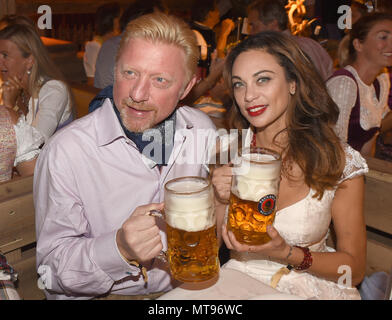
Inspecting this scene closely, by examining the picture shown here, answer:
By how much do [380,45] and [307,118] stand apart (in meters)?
1.46

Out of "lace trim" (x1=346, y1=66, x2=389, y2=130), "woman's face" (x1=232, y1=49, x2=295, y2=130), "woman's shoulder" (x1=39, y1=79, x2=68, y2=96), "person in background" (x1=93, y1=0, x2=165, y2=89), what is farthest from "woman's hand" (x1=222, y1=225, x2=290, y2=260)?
"person in background" (x1=93, y1=0, x2=165, y2=89)

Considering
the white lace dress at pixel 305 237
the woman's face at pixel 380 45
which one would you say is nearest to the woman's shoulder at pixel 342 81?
the woman's face at pixel 380 45

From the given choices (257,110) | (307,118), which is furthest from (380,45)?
(257,110)

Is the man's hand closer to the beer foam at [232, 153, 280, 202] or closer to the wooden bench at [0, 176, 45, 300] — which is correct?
the beer foam at [232, 153, 280, 202]

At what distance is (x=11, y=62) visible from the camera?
277cm

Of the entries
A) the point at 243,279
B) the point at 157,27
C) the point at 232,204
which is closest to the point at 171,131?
the point at 157,27

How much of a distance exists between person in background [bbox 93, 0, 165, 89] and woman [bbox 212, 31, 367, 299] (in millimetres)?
2373

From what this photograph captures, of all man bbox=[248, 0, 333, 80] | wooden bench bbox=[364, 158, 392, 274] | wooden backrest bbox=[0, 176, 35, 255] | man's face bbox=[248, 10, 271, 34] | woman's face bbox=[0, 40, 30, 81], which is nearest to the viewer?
wooden backrest bbox=[0, 176, 35, 255]

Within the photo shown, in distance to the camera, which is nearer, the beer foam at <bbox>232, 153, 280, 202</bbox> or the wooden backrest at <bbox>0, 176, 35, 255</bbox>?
the beer foam at <bbox>232, 153, 280, 202</bbox>

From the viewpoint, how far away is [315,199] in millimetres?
1631

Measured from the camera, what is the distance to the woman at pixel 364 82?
2641 millimetres

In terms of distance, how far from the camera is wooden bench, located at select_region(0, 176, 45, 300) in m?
1.52

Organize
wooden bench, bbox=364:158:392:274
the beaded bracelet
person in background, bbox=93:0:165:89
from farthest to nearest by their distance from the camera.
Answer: person in background, bbox=93:0:165:89, wooden bench, bbox=364:158:392:274, the beaded bracelet

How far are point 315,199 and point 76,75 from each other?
6038mm
